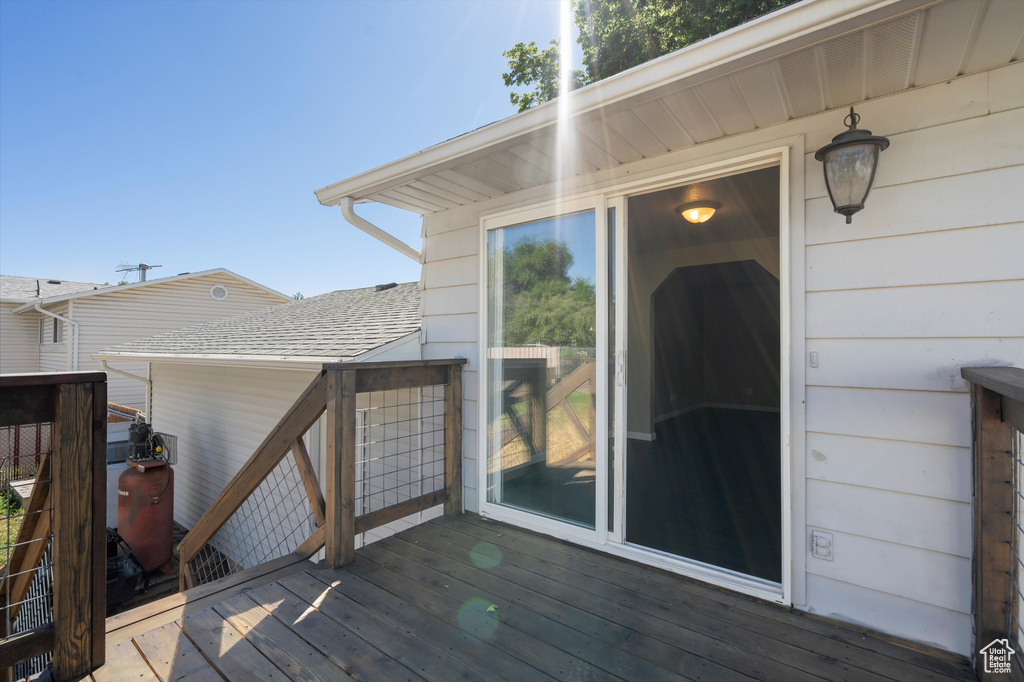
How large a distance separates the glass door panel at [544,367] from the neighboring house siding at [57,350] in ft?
38.9

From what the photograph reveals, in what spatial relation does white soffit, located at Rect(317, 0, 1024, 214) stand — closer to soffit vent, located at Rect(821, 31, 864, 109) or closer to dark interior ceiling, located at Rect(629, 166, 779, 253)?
soffit vent, located at Rect(821, 31, 864, 109)

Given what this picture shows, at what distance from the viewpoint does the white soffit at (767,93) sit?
1394mm

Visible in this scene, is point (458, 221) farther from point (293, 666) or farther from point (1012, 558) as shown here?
point (1012, 558)

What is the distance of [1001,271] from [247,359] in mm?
5227

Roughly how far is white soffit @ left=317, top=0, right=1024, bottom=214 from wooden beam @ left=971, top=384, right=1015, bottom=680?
1.14m

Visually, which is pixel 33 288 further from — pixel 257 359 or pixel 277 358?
pixel 277 358

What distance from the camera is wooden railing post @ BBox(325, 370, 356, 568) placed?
2.27 metres

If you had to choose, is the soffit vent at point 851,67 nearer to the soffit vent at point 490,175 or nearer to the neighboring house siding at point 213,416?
the soffit vent at point 490,175

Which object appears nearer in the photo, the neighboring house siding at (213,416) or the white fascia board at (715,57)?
the white fascia board at (715,57)

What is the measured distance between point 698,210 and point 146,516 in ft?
21.7

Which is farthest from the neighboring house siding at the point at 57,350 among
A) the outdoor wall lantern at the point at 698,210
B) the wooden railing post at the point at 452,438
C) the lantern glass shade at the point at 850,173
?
the lantern glass shade at the point at 850,173

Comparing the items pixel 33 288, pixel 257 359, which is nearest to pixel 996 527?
pixel 257 359

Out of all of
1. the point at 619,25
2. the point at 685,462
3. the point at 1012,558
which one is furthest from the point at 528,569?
the point at 619,25

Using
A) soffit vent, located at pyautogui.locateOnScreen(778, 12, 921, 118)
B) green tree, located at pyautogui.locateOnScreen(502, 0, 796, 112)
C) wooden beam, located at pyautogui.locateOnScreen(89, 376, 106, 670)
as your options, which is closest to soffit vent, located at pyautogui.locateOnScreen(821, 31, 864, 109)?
soffit vent, located at pyautogui.locateOnScreen(778, 12, 921, 118)
